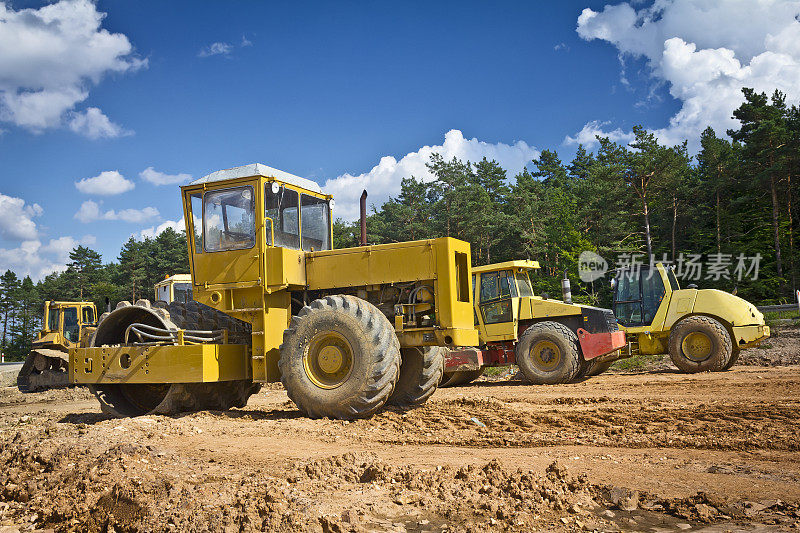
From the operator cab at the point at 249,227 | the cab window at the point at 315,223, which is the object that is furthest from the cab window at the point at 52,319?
the cab window at the point at 315,223

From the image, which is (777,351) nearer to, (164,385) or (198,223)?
(198,223)

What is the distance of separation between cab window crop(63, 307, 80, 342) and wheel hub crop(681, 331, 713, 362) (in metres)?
17.5

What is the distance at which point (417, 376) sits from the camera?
26.9 feet

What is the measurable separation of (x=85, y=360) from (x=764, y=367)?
13970 millimetres

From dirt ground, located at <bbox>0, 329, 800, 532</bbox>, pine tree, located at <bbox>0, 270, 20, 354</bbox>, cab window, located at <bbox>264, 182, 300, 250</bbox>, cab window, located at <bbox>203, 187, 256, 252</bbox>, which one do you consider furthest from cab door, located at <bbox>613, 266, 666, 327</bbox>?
pine tree, located at <bbox>0, 270, 20, 354</bbox>

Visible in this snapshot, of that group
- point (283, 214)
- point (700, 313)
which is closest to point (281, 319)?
point (283, 214)

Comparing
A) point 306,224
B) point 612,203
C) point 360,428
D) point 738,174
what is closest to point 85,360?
point 306,224

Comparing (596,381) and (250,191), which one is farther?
(596,381)

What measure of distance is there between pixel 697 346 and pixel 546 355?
352 cm

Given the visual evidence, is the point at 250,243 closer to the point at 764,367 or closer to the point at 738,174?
the point at 764,367

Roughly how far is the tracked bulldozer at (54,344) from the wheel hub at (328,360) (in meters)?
11.0

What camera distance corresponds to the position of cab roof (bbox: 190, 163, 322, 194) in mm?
7945

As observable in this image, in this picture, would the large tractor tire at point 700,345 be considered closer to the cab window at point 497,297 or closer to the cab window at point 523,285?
the cab window at point 523,285

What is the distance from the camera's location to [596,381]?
1252 centimetres
